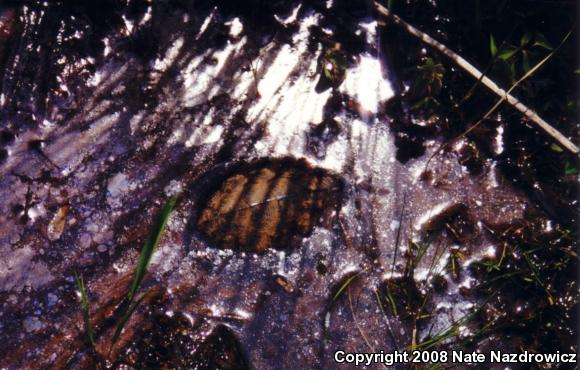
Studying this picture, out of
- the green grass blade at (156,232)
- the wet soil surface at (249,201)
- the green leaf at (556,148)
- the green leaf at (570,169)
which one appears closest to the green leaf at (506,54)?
the wet soil surface at (249,201)

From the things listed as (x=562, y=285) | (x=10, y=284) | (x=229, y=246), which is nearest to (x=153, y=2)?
(x=229, y=246)

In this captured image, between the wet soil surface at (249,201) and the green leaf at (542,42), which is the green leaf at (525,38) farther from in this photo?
the wet soil surface at (249,201)

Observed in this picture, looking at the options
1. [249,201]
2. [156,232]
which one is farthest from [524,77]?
[156,232]

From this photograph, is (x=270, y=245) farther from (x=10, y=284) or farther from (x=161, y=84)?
(x=10, y=284)

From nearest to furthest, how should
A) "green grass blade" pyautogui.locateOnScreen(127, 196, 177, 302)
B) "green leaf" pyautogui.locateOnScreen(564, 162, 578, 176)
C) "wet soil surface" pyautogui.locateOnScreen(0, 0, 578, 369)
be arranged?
"green grass blade" pyautogui.locateOnScreen(127, 196, 177, 302)
"wet soil surface" pyautogui.locateOnScreen(0, 0, 578, 369)
"green leaf" pyautogui.locateOnScreen(564, 162, 578, 176)

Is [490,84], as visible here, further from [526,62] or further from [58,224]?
[58,224]

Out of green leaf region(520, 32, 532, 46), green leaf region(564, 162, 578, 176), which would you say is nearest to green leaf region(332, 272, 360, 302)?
green leaf region(564, 162, 578, 176)

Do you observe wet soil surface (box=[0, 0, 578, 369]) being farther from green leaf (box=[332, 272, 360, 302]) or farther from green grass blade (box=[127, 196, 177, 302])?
green grass blade (box=[127, 196, 177, 302])
